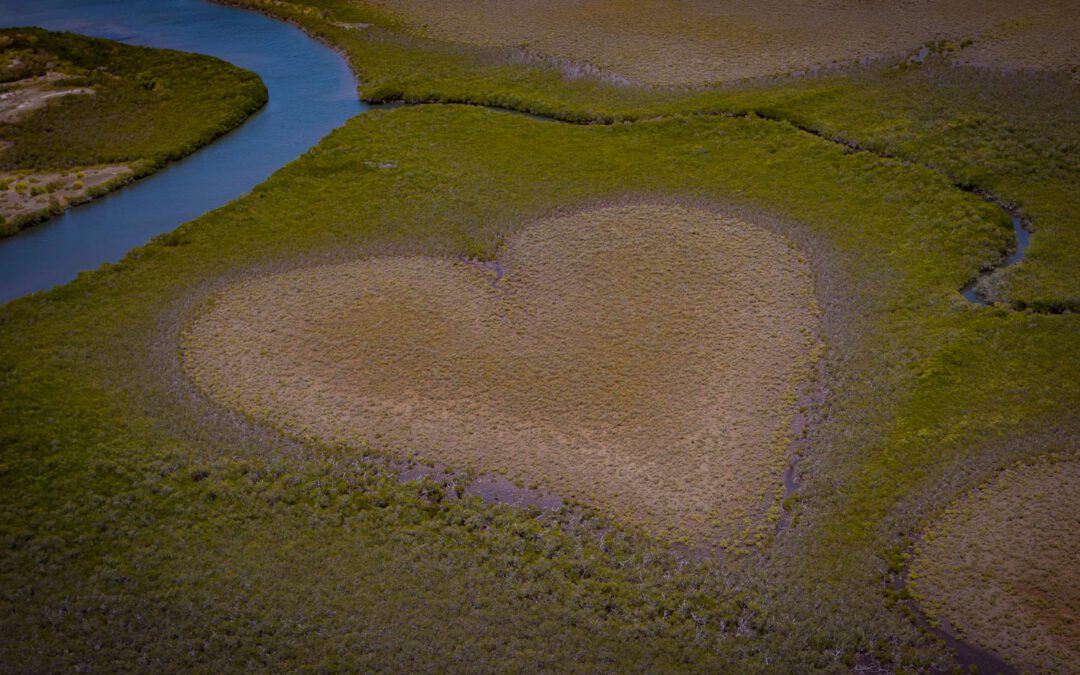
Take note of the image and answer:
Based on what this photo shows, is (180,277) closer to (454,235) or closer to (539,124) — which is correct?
(454,235)

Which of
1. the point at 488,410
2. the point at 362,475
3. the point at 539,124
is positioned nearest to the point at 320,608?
the point at 362,475

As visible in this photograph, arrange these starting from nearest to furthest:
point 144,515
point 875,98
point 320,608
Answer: point 320,608 < point 144,515 < point 875,98

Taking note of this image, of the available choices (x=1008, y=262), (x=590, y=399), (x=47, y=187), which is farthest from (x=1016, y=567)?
(x=47, y=187)

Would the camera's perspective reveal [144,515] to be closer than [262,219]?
Yes

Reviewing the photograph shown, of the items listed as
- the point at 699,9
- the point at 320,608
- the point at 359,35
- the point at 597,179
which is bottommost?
the point at 320,608

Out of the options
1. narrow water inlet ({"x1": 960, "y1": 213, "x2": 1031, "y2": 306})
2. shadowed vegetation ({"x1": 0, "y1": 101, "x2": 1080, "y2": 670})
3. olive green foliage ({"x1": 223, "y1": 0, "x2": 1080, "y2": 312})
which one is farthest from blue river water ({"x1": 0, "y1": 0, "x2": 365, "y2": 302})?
narrow water inlet ({"x1": 960, "y1": 213, "x2": 1031, "y2": 306})

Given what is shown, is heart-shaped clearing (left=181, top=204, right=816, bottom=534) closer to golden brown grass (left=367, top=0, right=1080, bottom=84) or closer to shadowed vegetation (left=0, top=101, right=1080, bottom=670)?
shadowed vegetation (left=0, top=101, right=1080, bottom=670)

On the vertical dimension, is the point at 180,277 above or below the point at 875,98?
below

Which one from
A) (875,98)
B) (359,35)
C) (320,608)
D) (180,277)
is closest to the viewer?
(320,608)
